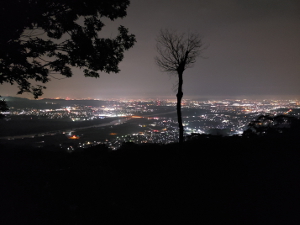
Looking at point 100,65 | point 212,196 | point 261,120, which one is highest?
point 100,65

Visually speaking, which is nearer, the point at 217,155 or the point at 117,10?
the point at 117,10

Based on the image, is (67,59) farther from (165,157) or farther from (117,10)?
(165,157)

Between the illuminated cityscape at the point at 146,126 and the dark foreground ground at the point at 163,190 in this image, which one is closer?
the dark foreground ground at the point at 163,190

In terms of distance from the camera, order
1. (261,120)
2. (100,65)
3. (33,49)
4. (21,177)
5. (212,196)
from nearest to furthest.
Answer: (212,196) < (21,177) < (33,49) < (100,65) < (261,120)

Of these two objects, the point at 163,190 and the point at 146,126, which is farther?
the point at 146,126

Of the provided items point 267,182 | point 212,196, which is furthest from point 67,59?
point 267,182

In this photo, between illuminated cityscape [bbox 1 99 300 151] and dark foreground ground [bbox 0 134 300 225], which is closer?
dark foreground ground [bbox 0 134 300 225]

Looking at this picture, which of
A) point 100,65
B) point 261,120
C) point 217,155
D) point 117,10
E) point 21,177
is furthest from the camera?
point 261,120

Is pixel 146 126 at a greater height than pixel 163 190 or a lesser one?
lesser
